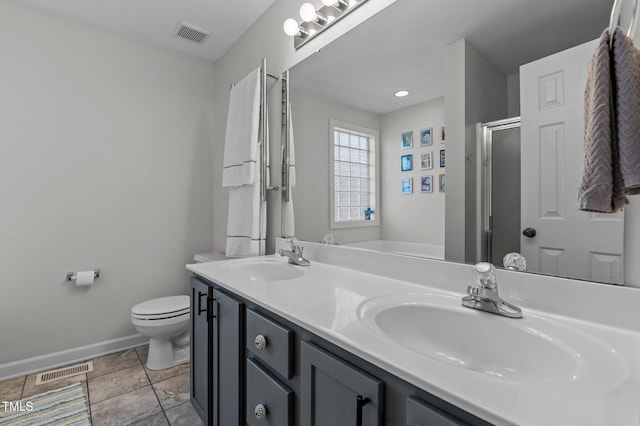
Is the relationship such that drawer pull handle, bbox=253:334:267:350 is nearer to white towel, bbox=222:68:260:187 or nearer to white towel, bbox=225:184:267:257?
white towel, bbox=225:184:267:257

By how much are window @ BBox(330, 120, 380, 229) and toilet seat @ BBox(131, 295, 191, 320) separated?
1.25 meters

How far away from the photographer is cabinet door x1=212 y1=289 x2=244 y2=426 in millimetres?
1126

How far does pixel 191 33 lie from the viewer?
233 cm

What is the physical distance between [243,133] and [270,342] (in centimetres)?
147

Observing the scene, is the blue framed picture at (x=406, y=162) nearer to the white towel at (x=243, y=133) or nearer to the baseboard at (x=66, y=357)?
the white towel at (x=243, y=133)

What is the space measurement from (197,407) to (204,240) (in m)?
1.52

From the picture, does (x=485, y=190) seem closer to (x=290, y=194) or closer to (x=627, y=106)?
(x=627, y=106)

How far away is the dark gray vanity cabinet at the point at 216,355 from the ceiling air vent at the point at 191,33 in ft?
6.09

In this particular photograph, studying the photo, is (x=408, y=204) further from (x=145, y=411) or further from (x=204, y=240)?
(x=204, y=240)

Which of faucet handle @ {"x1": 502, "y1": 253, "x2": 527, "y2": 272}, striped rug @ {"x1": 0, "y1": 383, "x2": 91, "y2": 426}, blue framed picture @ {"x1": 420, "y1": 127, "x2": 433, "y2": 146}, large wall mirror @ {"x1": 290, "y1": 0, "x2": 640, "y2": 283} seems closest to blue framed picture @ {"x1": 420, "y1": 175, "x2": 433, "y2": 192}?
large wall mirror @ {"x1": 290, "y1": 0, "x2": 640, "y2": 283}

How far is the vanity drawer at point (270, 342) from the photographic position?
87 cm

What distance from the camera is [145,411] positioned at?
165 centimetres

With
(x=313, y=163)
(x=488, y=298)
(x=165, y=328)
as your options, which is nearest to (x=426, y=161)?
(x=488, y=298)

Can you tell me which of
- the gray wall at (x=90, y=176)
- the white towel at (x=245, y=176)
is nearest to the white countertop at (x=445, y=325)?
the white towel at (x=245, y=176)
